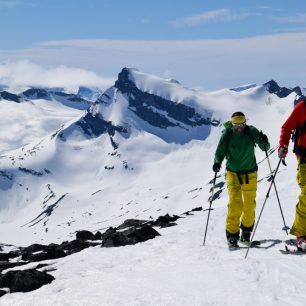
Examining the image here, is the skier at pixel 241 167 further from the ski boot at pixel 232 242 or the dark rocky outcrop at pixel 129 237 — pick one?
the dark rocky outcrop at pixel 129 237

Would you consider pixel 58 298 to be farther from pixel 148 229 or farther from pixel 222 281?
pixel 148 229

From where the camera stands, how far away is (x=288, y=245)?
45.3 ft

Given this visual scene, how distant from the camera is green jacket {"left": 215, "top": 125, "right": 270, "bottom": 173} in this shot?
48.4 ft

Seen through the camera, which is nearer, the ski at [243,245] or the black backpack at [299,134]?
the black backpack at [299,134]

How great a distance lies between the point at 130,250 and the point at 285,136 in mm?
6501

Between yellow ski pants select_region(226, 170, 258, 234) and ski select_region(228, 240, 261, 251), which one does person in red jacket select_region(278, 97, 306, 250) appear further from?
yellow ski pants select_region(226, 170, 258, 234)

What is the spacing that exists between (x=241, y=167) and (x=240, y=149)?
52 centimetres

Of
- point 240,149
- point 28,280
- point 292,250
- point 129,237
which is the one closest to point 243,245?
point 292,250

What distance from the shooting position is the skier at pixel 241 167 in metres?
14.7

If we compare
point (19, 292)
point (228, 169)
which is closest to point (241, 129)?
point (228, 169)

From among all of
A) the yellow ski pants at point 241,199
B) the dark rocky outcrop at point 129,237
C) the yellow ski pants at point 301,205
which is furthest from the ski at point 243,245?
the dark rocky outcrop at point 129,237

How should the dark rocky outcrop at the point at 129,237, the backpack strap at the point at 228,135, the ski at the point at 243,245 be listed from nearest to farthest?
the ski at the point at 243,245, the backpack strap at the point at 228,135, the dark rocky outcrop at the point at 129,237

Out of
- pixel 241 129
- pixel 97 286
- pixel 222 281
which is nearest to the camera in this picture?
pixel 222 281

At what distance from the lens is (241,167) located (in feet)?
48.4
